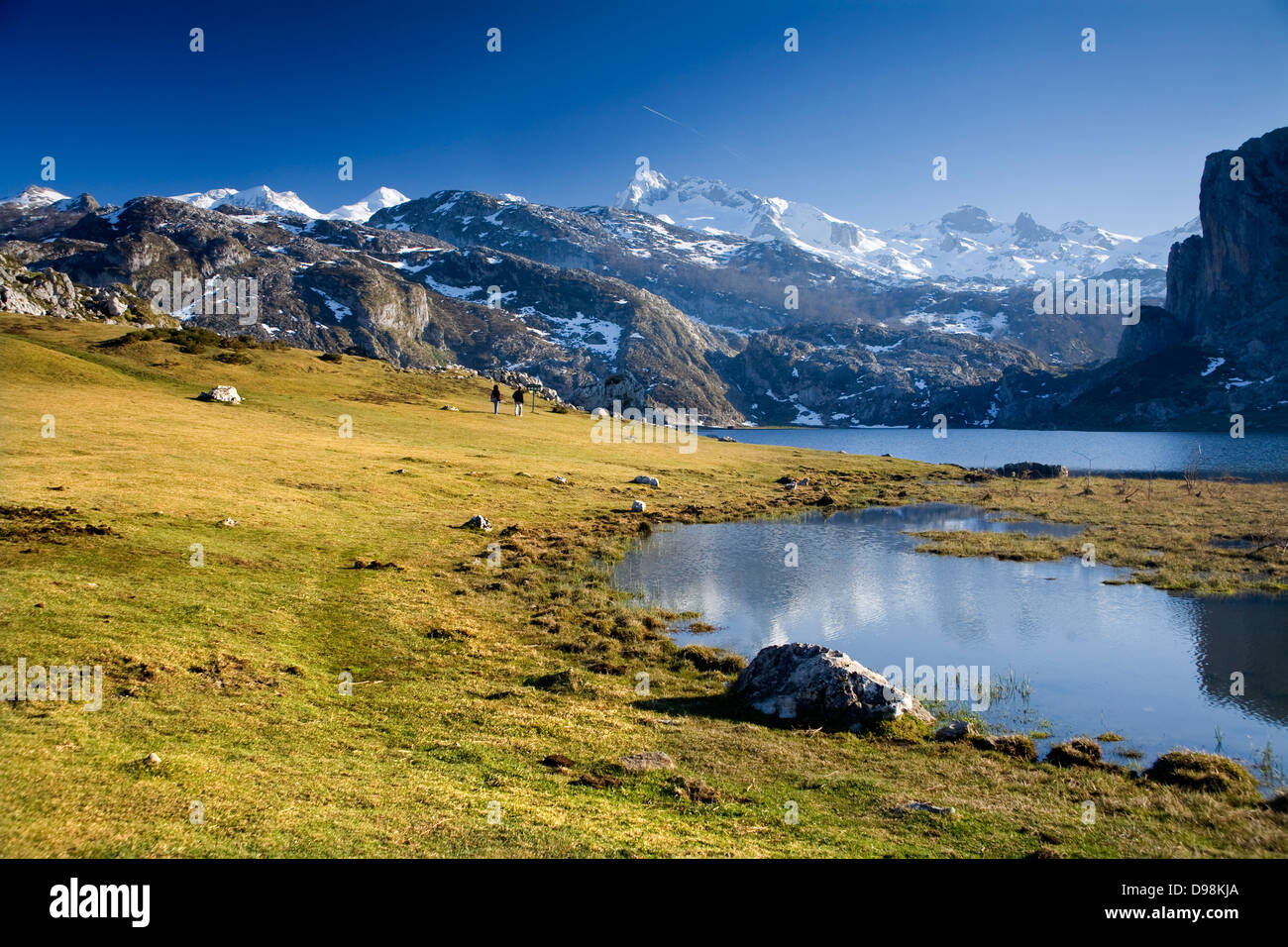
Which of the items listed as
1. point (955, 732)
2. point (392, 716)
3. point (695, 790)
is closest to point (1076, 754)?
point (955, 732)

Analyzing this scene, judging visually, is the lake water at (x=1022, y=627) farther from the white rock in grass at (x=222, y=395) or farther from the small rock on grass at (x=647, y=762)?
the white rock in grass at (x=222, y=395)

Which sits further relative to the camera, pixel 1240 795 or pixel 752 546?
pixel 752 546

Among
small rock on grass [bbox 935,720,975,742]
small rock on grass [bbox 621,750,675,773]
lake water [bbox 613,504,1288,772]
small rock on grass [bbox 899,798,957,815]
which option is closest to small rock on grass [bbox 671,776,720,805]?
small rock on grass [bbox 621,750,675,773]

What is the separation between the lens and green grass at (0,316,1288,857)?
38.6 ft

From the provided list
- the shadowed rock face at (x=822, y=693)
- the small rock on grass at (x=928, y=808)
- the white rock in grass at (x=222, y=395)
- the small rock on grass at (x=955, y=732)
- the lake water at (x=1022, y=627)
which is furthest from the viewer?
the white rock in grass at (x=222, y=395)

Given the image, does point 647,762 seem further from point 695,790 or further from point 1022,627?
point 1022,627

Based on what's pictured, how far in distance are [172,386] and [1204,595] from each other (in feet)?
316

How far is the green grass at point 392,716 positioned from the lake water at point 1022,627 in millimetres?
4544

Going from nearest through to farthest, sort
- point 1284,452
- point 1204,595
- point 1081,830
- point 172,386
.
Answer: point 1081,830 < point 1204,595 < point 172,386 < point 1284,452

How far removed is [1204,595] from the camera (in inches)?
1451

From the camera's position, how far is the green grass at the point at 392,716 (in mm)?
11773

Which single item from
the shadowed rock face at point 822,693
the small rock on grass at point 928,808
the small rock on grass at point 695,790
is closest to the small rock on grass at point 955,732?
the shadowed rock face at point 822,693

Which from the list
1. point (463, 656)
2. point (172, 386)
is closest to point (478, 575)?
point (463, 656)
